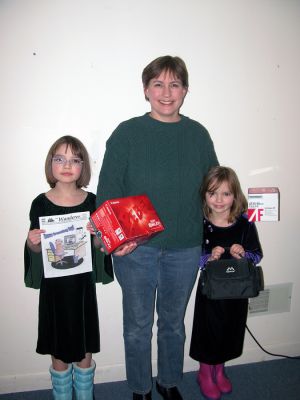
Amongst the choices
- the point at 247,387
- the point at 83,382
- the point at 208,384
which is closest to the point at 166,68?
the point at 83,382

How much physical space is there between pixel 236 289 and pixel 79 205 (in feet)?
2.76

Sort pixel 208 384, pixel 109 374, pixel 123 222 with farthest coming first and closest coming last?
1. pixel 109 374
2. pixel 208 384
3. pixel 123 222

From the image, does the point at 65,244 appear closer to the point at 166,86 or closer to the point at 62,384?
the point at 62,384

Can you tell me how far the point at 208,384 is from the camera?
1488mm

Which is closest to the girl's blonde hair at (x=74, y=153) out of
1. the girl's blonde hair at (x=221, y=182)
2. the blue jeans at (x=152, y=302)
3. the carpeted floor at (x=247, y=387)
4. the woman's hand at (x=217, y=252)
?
the blue jeans at (x=152, y=302)

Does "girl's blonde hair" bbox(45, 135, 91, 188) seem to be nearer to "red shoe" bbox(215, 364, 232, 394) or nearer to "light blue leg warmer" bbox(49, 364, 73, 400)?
"light blue leg warmer" bbox(49, 364, 73, 400)

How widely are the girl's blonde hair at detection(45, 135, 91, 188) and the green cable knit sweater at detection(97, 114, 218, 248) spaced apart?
4.9 inches

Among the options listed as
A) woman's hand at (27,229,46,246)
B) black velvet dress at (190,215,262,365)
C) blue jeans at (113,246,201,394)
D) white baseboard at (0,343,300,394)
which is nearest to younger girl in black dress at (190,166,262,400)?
black velvet dress at (190,215,262,365)

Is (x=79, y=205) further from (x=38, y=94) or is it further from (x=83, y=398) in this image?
(x=83, y=398)

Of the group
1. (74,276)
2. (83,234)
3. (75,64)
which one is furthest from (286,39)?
(74,276)

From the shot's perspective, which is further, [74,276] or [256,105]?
[256,105]

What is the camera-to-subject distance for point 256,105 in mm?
1533

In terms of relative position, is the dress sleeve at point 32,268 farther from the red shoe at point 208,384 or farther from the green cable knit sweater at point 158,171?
the red shoe at point 208,384

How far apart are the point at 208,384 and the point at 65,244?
1.15 meters
